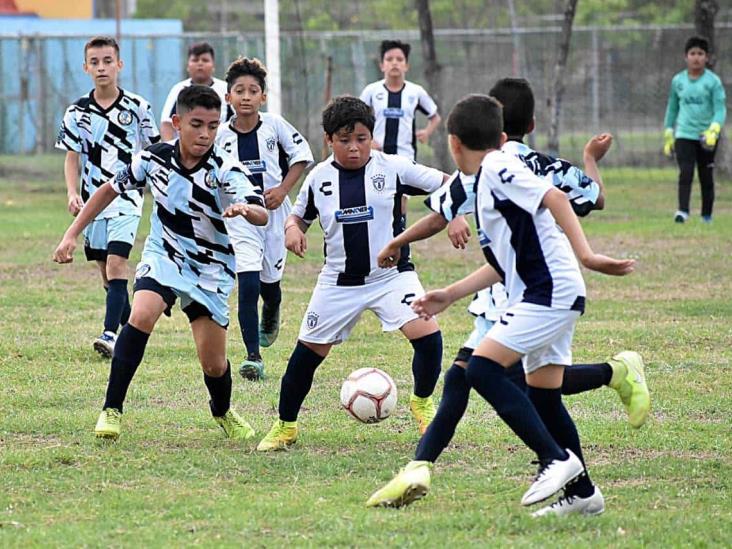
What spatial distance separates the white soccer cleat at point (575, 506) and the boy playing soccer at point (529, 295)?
39mm

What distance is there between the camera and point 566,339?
5.02 metres

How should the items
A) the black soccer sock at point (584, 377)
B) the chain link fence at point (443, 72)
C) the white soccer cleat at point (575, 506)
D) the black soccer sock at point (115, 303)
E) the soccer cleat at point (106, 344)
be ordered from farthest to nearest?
the chain link fence at point (443, 72), the black soccer sock at point (115, 303), the soccer cleat at point (106, 344), the black soccer sock at point (584, 377), the white soccer cleat at point (575, 506)

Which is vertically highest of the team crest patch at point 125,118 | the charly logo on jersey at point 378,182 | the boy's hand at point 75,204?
the team crest patch at point 125,118

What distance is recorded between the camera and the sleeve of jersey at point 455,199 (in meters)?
5.24

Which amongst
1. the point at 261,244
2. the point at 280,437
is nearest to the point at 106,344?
the point at 261,244

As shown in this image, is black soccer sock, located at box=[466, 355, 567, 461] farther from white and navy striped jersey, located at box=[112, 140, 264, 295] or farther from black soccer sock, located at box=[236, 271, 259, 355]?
black soccer sock, located at box=[236, 271, 259, 355]

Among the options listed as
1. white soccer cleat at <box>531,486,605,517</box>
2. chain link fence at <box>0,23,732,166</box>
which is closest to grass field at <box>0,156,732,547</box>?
white soccer cleat at <box>531,486,605,517</box>

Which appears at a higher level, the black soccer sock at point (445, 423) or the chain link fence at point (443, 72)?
the chain link fence at point (443, 72)

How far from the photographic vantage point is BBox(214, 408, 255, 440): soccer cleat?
638cm

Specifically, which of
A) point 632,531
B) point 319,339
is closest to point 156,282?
point 319,339

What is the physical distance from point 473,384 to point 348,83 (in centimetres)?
1980

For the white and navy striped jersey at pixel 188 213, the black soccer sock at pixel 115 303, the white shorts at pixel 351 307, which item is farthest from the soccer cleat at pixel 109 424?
the black soccer sock at pixel 115 303

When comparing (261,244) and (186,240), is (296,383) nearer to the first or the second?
(186,240)

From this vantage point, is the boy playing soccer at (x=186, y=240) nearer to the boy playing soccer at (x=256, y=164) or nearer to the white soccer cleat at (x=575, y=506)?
the boy playing soccer at (x=256, y=164)
